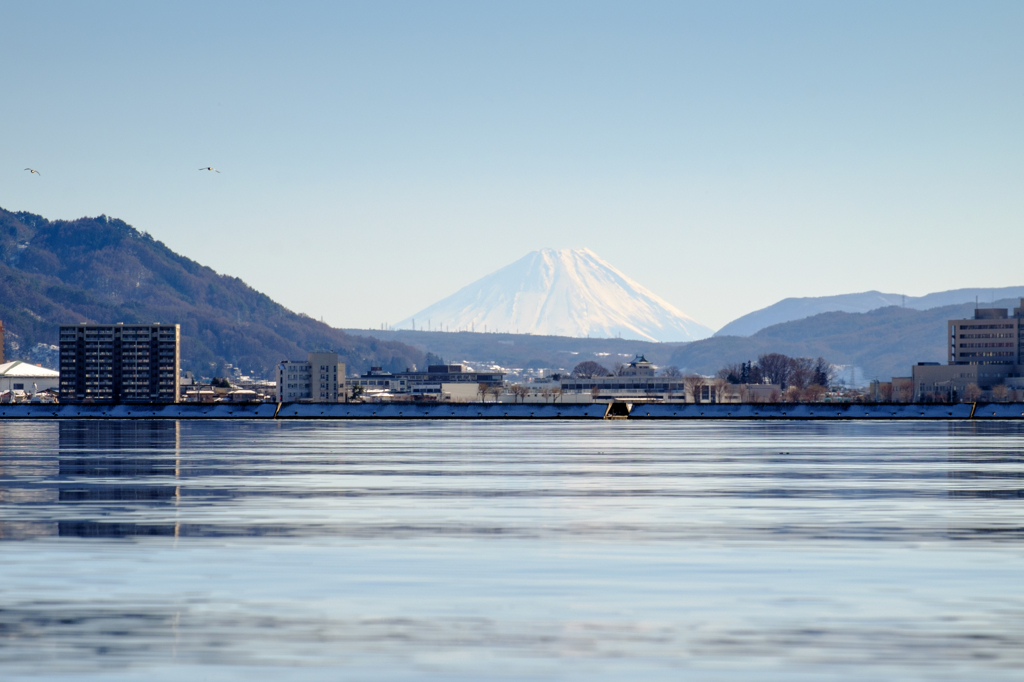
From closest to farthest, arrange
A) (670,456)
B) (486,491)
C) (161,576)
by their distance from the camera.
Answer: (161,576) < (486,491) < (670,456)

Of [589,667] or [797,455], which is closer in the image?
[589,667]

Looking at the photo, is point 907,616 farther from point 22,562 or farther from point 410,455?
point 410,455

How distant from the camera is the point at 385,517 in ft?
109

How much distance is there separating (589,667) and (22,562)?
44.8ft

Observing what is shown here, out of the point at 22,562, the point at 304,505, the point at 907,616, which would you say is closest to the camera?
the point at 907,616

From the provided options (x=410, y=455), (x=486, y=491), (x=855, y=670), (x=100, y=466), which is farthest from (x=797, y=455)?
(x=855, y=670)

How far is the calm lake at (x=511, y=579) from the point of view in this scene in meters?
16.2

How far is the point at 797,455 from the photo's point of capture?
226ft

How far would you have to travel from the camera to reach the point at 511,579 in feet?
73.3

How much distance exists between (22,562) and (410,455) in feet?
151

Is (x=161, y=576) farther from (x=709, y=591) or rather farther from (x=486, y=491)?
(x=486, y=491)

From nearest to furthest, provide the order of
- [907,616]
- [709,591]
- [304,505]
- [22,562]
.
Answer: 1. [907,616]
2. [709,591]
3. [22,562]
4. [304,505]

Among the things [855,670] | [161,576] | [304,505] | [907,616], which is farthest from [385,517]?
[855,670]

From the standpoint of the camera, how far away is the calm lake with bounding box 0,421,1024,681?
16.2 metres
